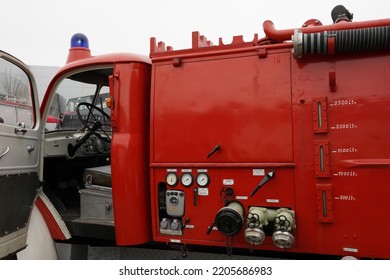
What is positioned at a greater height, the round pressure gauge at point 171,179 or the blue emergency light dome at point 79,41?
the blue emergency light dome at point 79,41

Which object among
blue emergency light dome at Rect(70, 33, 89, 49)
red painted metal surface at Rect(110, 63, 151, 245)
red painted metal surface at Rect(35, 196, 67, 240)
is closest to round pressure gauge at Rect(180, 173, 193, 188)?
red painted metal surface at Rect(110, 63, 151, 245)

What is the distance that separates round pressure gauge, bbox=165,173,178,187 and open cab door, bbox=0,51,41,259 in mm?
1387

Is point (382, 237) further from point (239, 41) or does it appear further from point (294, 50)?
point (239, 41)

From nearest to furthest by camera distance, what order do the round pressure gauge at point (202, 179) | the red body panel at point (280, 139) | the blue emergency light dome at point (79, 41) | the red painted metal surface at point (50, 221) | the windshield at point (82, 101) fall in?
the red body panel at point (280, 139) → the round pressure gauge at point (202, 179) → the red painted metal surface at point (50, 221) → the windshield at point (82, 101) → the blue emergency light dome at point (79, 41)

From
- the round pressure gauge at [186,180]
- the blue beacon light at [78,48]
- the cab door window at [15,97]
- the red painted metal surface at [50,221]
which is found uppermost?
the blue beacon light at [78,48]

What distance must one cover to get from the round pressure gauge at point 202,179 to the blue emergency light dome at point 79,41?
2359mm

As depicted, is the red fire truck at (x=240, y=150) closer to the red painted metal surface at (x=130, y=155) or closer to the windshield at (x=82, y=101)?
the red painted metal surface at (x=130, y=155)

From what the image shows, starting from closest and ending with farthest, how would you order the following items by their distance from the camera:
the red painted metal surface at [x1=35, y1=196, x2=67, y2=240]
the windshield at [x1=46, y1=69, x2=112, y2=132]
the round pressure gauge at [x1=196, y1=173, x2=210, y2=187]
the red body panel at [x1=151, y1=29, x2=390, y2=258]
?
1. the red body panel at [x1=151, y1=29, x2=390, y2=258]
2. the round pressure gauge at [x1=196, y1=173, x2=210, y2=187]
3. the red painted metal surface at [x1=35, y1=196, x2=67, y2=240]
4. the windshield at [x1=46, y1=69, x2=112, y2=132]

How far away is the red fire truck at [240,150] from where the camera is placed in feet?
7.24

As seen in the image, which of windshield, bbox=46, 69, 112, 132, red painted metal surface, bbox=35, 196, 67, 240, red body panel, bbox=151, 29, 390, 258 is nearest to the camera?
red body panel, bbox=151, 29, 390, 258

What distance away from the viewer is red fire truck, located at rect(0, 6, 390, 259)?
7.24ft

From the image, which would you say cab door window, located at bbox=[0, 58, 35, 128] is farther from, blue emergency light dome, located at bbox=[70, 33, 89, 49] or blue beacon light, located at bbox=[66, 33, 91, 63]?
blue emergency light dome, located at bbox=[70, 33, 89, 49]

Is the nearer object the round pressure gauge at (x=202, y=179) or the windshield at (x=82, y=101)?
the round pressure gauge at (x=202, y=179)

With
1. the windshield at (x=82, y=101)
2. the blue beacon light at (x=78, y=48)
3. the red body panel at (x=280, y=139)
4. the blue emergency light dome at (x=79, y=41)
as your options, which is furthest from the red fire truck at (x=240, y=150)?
the blue emergency light dome at (x=79, y=41)
